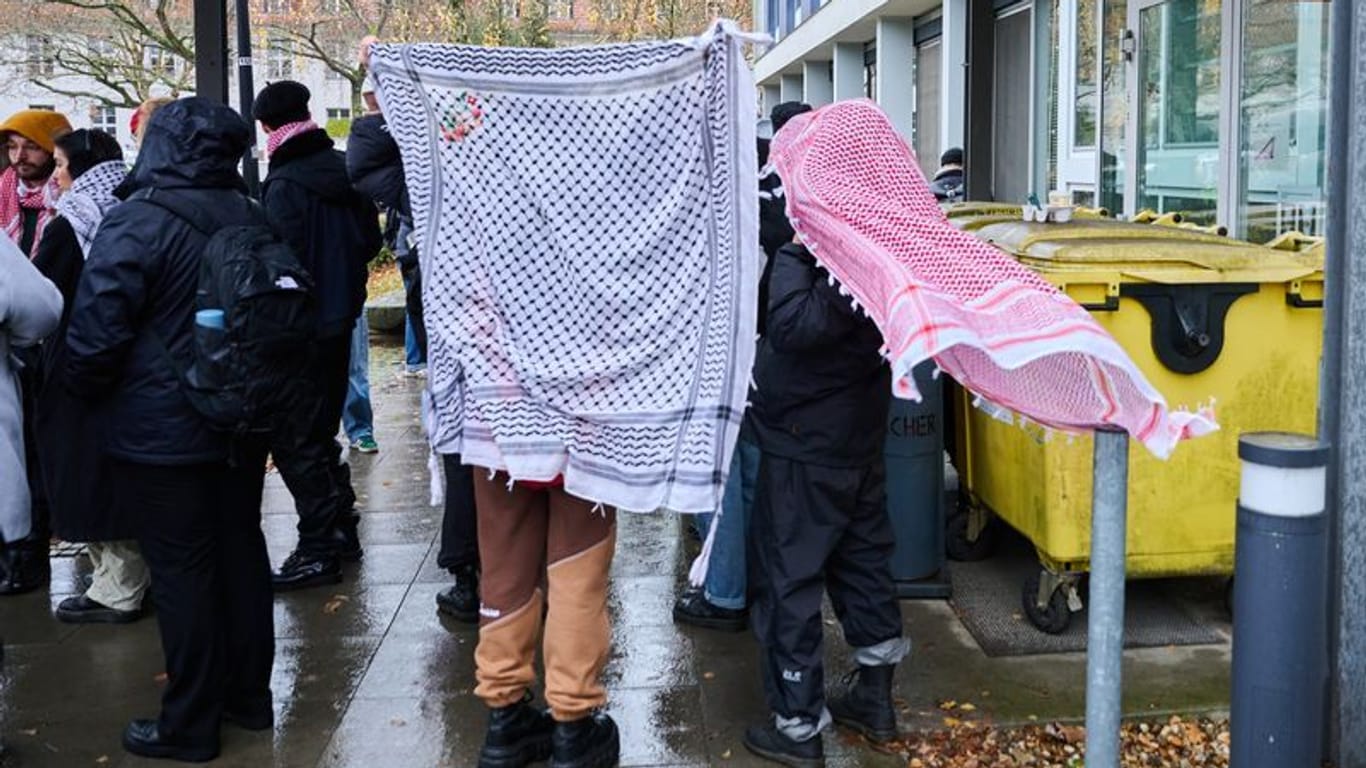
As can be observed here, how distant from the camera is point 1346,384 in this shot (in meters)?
3.59

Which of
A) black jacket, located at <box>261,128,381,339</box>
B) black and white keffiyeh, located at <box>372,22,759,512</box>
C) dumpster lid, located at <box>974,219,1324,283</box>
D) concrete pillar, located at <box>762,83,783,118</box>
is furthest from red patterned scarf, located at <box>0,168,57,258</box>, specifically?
concrete pillar, located at <box>762,83,783,118</box>

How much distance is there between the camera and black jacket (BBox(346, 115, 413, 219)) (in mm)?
4406

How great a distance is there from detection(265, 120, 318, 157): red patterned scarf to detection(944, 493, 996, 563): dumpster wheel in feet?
9.92

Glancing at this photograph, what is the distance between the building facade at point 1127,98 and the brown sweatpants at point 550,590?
4.15 meters

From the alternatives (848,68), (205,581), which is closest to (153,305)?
(205,581)

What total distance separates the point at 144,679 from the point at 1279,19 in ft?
20.3

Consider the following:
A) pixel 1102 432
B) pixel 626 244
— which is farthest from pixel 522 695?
pixel 1102 432

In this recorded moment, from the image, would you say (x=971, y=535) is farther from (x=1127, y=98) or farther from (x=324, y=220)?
(x=1127, y=98)

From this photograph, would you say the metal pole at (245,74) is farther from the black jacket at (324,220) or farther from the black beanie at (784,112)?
the black beanie at (784,112)

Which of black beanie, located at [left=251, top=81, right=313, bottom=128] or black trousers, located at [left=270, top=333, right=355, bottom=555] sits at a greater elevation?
black beanie, located at [left=251, top=81, right=313, bottom=128]

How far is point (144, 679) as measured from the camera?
4668mm

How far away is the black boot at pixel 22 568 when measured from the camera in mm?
5605

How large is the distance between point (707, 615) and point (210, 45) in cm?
390

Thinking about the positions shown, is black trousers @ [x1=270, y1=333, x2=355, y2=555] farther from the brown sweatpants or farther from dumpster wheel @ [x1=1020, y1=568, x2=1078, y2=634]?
dumpster wheel @ [x1=1020, y1=568, x2=1078, y2=634]
